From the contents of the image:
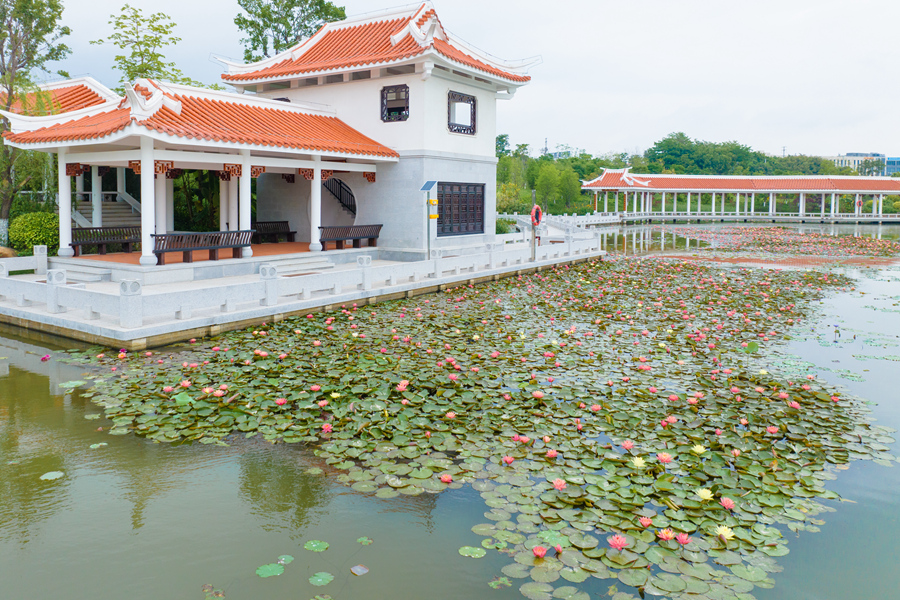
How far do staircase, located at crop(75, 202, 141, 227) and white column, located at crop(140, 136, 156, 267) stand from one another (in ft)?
22.5

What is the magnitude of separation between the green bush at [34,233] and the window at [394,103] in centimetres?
913

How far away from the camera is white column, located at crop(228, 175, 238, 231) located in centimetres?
1791

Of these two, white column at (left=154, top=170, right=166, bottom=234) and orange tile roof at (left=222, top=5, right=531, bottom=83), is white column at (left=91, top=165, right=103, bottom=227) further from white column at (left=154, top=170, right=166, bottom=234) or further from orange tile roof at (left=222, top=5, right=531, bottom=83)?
orange tile roof at (left=222, top=5, right=531, bottom=83)

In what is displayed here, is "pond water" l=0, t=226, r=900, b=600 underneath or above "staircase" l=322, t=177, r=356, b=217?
underneath

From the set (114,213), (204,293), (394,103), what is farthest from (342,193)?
(204,293)

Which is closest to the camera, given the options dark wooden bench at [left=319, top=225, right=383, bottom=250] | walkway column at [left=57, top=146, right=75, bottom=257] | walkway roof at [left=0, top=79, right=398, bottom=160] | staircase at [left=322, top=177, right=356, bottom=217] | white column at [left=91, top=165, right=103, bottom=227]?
walkway roof at [left=0, top=79, right=398, bottom=160]

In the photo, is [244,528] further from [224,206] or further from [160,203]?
[224,206]

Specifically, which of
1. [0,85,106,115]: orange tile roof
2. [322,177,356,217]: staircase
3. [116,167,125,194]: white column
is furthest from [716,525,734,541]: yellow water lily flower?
[116,167,125,194]: white column

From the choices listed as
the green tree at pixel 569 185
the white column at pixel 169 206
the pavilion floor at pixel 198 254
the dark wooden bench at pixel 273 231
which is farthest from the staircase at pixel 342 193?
the green tree at pixel 569 185

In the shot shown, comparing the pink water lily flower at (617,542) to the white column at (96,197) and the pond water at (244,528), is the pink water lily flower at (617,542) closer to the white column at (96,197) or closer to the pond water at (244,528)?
the pond water at (244,528)

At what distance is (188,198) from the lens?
2142 centimetres

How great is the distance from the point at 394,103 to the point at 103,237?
8.16 m

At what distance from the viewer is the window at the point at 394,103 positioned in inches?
723

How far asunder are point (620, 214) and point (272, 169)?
3763 centimetres
